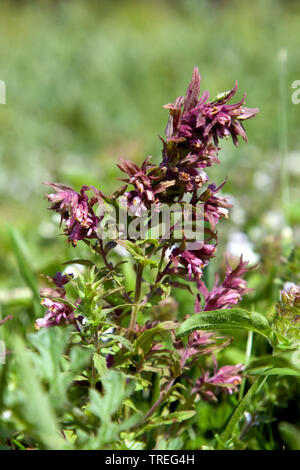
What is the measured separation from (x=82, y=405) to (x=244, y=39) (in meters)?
6.23

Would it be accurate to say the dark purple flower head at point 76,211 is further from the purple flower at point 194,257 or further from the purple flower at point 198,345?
the purple flower at point 198,345

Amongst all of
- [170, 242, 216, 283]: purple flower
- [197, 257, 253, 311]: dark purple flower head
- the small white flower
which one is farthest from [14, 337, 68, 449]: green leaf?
the small white flower

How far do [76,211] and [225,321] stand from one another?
1.22ft

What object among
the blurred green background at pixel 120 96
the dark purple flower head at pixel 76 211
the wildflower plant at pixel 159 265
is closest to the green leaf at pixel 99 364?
the wildflower plant at pixel 159 265

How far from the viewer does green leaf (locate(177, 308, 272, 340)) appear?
3.25 ft

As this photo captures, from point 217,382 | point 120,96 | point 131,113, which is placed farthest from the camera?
point 120,96

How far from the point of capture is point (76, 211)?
984 mm

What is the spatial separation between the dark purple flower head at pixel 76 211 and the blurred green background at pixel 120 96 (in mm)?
1507

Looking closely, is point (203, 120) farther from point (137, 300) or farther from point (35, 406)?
point (35, 406)

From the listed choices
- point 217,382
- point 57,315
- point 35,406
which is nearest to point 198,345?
point 217,382

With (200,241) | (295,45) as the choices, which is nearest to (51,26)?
(295,45)

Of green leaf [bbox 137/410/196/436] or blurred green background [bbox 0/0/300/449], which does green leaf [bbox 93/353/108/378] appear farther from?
blurred green background [bbox 0/0/300/449]

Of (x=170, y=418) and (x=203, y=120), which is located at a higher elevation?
(x=203, y=120)

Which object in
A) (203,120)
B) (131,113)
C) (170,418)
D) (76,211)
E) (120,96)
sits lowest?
(170,418)
